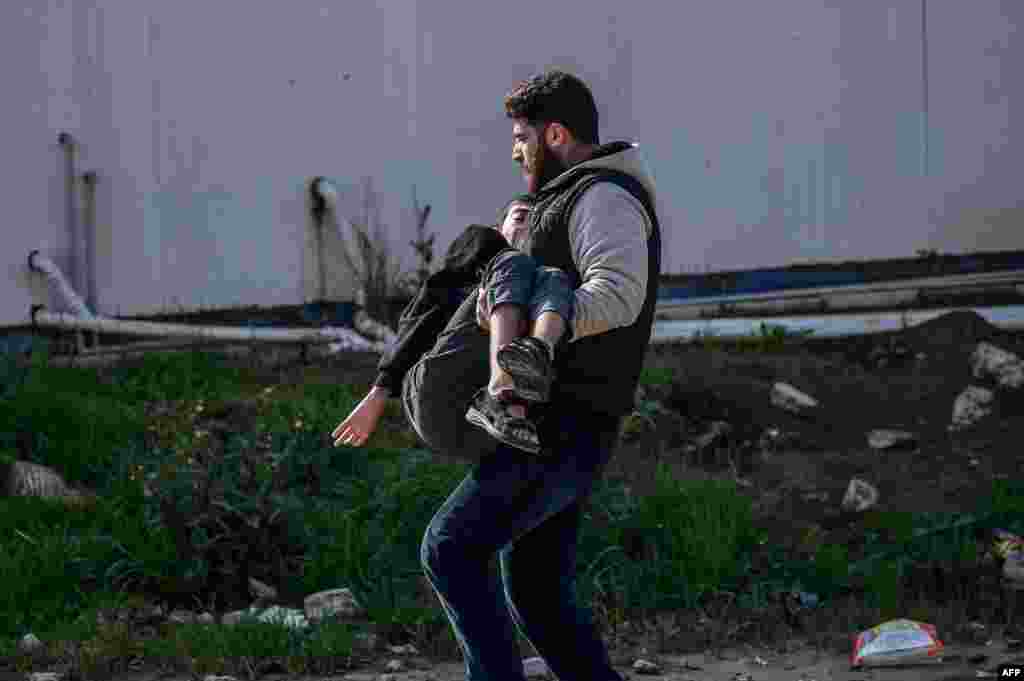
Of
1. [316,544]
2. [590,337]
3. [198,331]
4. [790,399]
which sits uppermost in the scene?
[590,337]

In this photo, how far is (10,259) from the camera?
8.57 meters

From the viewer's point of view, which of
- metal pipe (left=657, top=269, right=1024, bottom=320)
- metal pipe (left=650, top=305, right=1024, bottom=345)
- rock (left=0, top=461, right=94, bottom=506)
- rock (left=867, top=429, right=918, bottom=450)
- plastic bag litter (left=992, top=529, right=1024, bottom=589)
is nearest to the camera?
plastic bag litter (left=992, top=529, right=1024, bottom=589)

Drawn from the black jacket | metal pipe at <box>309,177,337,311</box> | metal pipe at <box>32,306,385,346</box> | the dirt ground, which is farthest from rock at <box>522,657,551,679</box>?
metal pipe at <box>309,177,337,311</box>

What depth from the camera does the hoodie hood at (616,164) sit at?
4.07 metres

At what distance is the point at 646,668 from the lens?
18.1 ft

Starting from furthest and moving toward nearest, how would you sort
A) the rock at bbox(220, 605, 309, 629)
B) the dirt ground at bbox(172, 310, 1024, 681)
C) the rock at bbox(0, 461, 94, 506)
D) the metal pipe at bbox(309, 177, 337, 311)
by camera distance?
the metal pipe at bbox(309, 177, 337, 311)
the rock at bbox(0, 461, 94, 506)
the rock at bbox(220, 605, 309, 629)
the dirt ground at bbox(172, 310, 1024, 681)

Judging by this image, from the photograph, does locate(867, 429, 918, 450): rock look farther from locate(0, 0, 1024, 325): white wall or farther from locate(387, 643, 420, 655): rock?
locate(387, 643, 420, 655): rock

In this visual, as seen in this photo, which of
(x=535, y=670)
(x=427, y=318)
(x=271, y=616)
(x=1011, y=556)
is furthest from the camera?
(x=1011, y=556)

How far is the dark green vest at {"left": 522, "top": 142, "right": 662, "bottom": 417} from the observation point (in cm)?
400

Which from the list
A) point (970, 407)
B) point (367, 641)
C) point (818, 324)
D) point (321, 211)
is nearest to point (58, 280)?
point (321, 211)

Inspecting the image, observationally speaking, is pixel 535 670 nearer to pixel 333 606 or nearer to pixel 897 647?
pixel 333 606

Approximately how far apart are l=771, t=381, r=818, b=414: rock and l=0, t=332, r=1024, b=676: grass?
94 centimetres

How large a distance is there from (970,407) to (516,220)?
377 centimetres

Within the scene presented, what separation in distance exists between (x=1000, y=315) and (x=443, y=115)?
9.55 feet
